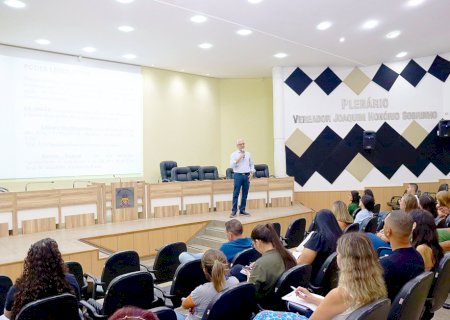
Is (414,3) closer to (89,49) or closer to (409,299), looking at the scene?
(409,299)

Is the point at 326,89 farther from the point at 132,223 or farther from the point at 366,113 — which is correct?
the point at 132,223

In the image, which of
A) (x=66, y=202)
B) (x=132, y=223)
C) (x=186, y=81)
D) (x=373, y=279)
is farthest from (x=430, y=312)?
(x=186, y=81)

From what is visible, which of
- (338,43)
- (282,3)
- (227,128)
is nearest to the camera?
(282,3)

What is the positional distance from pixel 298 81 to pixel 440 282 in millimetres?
7923

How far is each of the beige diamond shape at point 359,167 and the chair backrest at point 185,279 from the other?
767 cm

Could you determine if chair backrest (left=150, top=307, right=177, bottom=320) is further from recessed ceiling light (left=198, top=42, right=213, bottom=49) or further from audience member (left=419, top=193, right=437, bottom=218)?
recessed ceiling light (left=198, top=42, right=213, bottom=49)

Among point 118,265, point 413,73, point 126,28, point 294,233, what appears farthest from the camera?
point 413,73

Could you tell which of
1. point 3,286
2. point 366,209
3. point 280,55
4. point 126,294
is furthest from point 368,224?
point 280,55

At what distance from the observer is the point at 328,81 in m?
10.0

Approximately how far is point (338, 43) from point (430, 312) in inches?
256

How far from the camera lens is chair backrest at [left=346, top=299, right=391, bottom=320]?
1654mm

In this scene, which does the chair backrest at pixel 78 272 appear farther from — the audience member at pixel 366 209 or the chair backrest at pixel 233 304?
the audience member at pixel 366 209

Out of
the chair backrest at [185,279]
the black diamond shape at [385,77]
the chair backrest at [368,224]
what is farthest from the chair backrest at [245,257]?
the black diamond shape at [385,77]

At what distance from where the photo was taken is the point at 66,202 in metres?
6.34
